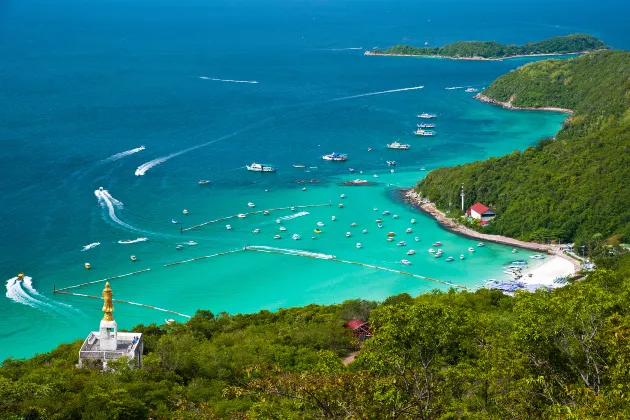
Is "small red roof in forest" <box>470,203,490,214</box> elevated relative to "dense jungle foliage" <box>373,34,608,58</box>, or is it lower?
lower

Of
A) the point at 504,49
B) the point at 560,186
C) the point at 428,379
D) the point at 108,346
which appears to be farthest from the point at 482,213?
the point at 504,49

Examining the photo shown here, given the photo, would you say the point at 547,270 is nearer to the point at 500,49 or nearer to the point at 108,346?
the point at 108,346

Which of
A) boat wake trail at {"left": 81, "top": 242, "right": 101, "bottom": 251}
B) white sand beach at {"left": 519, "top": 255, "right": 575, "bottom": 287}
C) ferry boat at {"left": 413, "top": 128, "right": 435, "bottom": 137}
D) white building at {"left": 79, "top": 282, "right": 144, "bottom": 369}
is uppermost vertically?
white building at {"left": 79, "top": 282, "right": 144, "bottom": 369}

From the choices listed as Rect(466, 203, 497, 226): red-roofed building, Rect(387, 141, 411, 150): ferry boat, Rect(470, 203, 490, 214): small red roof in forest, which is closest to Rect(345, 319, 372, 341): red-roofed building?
Rect(466, 203, 497, 226): red-roofed building

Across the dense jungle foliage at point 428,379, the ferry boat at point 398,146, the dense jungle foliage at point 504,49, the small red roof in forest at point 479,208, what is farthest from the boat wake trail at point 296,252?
the dense jungle foliage at point 504,49

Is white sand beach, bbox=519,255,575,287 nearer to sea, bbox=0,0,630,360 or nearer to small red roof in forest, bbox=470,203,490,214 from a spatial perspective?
sea, bbox=0,0,630,360

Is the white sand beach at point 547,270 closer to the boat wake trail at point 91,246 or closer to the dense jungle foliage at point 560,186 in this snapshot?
the dense jungle foliage at point 560,186
